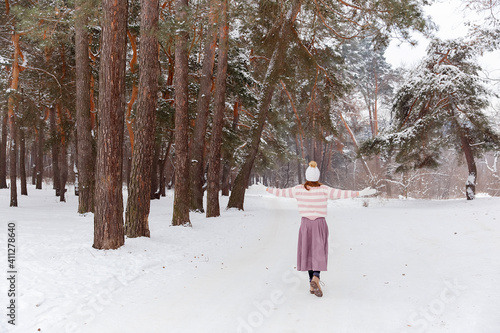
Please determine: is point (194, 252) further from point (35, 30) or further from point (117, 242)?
point (35, 30)

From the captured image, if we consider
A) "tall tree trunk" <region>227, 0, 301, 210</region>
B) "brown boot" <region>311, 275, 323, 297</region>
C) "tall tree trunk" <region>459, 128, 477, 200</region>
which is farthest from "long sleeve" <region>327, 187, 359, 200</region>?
"tall tree trunk" <region>459, 128, 477, 200</region>

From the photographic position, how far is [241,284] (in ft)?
18.2

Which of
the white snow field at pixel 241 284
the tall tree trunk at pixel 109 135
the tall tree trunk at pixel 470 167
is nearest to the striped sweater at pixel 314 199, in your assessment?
the white snow field at pixel 241 284

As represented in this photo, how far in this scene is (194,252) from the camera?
304 inches

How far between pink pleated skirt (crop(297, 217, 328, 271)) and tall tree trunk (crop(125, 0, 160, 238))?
4.44m

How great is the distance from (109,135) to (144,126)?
4.73 ft

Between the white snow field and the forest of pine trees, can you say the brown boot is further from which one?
the forest of pine trees

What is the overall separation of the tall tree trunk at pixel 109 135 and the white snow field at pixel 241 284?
1.58ft

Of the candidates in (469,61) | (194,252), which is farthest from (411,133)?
(194,252)

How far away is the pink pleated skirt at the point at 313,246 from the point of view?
511cm

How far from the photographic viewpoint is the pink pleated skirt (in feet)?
16.8

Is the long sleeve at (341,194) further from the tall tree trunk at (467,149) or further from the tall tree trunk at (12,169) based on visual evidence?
the tall tree trunk at (467,149)

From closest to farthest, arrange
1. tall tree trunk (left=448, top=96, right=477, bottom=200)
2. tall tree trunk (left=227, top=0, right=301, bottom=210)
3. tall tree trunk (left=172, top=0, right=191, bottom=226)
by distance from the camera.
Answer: tall tree trunk (left=172, top=0, right=191, bottom=226) → tall tree trunk (left=227, top=0, right=301, bottom=210) → tall tree trunk (left=448, top=96, right=477, bottom=200)

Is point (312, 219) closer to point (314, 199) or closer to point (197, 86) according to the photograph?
point (314, 199)
